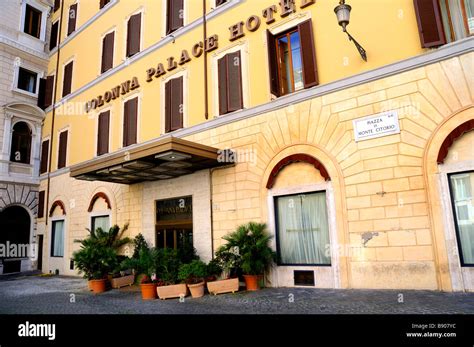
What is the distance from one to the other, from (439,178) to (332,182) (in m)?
2.40

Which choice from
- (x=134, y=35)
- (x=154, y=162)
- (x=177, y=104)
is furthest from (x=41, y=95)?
(x=154, y=162)

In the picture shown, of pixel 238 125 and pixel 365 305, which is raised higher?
pixel 238 125

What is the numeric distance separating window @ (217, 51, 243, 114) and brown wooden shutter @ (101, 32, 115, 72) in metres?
7.10

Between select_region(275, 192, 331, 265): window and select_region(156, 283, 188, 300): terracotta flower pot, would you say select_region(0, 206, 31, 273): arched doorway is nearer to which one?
select_region(156, 283, 188, 300): terracotta flower pot

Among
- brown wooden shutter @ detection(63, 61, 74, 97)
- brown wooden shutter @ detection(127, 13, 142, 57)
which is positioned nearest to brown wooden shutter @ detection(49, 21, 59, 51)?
brown wooden shutter @ detection(63, 61, 74, 97)

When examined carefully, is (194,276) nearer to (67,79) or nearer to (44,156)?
(44,156)

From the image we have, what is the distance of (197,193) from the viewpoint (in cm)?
1177

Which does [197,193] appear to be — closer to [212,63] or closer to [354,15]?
[212,63]

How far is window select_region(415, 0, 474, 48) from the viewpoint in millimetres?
7930

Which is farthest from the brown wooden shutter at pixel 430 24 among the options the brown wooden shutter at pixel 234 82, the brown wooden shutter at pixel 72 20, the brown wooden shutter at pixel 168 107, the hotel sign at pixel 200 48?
the brown wooden shutter at pixel 72 20

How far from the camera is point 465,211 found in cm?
752

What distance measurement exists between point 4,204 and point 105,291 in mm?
10630
